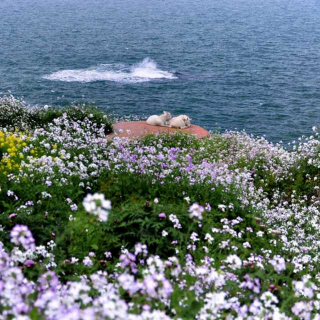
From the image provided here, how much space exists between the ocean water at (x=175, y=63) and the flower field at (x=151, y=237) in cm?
1012

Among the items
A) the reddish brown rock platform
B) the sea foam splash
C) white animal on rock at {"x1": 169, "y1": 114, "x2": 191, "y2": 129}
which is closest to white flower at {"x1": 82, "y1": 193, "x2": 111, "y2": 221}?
the reddish brown rock platform

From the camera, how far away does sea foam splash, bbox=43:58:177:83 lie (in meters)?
39.8

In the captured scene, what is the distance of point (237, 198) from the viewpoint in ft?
31.2

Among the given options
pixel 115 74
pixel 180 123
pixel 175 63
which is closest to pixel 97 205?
pixel 180 123

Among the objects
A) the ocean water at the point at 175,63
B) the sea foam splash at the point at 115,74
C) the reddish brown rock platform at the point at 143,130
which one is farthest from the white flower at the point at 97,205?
the sea foam splash at the point at 115,74

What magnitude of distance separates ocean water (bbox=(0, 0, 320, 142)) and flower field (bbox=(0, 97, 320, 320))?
10123 millimetres

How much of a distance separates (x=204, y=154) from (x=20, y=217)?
8.52 metres

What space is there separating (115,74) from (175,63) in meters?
6.80

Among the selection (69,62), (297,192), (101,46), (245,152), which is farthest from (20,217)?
(101,46)

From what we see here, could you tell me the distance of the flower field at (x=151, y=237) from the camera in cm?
392

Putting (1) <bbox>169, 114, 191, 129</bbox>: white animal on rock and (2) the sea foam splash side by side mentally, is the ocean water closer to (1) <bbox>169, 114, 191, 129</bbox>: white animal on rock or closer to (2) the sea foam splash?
(2) the sea foam splash

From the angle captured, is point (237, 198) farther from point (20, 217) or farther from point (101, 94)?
point (101, 94)

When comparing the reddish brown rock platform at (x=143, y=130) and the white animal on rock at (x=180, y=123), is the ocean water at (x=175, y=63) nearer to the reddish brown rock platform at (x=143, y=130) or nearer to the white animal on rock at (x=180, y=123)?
the reddish brown rock platform at (x=143, y=130)

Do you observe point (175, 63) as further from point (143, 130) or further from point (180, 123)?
point (143, 130)
